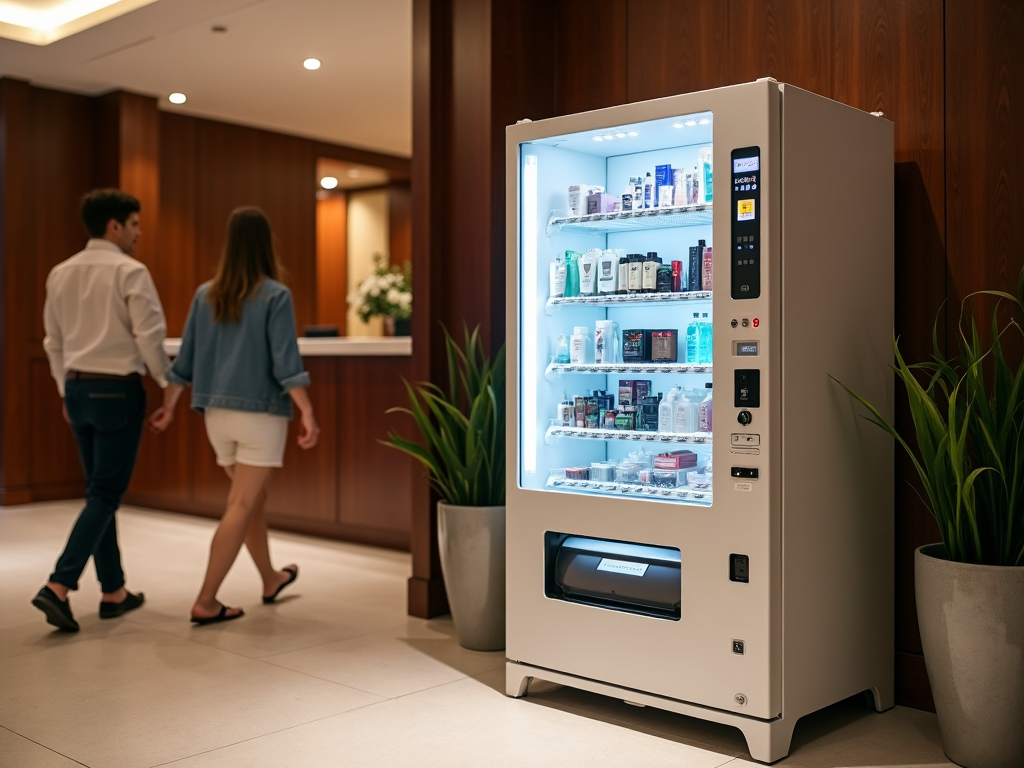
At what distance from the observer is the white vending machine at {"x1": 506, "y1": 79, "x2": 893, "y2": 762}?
2574 millimetres

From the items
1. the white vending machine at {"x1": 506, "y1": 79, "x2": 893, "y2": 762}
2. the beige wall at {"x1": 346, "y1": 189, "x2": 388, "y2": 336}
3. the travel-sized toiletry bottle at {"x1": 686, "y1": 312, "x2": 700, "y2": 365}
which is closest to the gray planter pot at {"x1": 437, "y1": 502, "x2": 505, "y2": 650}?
the white vending machine at {"x1": 506, "y1": 79, "x2": 893, "y2": 762}

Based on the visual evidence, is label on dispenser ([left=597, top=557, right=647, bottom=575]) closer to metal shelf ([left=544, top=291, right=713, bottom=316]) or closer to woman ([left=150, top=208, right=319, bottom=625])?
metal shelf ([left=544, top=291, right=713, bottom=316])

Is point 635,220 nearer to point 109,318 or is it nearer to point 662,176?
point 662,176

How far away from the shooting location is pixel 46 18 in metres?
6.30

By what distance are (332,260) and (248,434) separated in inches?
282

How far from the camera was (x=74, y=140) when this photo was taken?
7383mm

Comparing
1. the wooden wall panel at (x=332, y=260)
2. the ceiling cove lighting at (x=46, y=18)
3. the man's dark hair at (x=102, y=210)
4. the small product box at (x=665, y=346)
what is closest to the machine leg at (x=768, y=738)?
the small product box at (x=665, y=346)

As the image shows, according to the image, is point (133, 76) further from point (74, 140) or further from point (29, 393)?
point (29, 393)

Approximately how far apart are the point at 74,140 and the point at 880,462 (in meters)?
6.46

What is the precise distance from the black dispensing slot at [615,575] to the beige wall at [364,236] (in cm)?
767

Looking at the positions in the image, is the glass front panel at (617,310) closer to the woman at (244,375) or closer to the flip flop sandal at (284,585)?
the woman at (244,375)

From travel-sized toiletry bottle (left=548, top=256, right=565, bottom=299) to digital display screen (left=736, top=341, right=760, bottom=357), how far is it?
72 cm

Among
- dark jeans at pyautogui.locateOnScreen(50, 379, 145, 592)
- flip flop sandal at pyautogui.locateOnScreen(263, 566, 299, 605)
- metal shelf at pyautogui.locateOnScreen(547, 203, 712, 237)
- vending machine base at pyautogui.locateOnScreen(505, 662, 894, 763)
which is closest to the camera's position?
vending machine base at pyautogui.locateOnScreen(505, 662, 894, 763)

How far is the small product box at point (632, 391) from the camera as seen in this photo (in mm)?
3076
